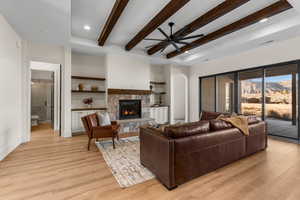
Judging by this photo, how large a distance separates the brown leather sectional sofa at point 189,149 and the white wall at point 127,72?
3.27m

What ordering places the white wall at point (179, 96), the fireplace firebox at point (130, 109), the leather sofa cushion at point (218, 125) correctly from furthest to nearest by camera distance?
the white wall at point (179, 96)
the fireplace firebox at point (130, 109)
the leather sofa cushion at point (218, 125)

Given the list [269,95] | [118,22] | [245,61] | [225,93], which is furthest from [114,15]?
[269,95]

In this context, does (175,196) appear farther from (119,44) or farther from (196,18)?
(119,44)

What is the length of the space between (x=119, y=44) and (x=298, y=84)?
5.47 meters

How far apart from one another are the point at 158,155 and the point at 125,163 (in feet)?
2.94

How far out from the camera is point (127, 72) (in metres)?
5.51

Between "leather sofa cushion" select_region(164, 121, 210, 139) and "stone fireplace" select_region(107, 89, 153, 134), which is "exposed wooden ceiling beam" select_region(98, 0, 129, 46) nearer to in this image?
"stone fireplace" select_region(107, 89, 153, 134)

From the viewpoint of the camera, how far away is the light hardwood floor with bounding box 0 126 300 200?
174 centimetres

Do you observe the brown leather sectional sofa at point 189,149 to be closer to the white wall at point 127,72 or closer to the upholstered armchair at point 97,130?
the upholstered armchair at point 97,130

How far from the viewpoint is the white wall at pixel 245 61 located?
393 cm

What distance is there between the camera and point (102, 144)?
3646mm

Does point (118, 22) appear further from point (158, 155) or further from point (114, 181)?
point (114, 181)

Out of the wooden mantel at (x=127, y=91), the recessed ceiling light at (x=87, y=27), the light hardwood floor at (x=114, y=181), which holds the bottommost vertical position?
the light hardwood floor at (x=114, y=181)

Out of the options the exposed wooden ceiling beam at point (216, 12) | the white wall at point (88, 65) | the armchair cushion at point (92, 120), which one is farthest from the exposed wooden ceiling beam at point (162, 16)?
the armchair cushion at point (92, 120)
